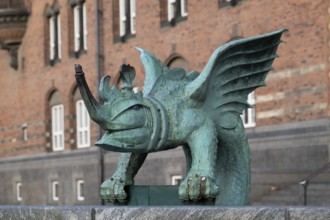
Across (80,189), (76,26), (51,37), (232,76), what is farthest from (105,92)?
(51,37)

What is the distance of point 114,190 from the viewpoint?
7.53m

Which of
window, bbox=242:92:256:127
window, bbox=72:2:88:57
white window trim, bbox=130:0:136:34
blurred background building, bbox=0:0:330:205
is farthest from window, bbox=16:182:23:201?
window, bbox=242:92:256:127

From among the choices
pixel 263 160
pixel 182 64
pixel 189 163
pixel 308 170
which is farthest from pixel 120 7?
pixel 189 163

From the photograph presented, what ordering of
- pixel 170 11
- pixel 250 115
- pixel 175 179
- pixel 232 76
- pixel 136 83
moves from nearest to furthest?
pixel 232 76 < pixel 250 115 < pixel 175 179 < pixel 170 11 < pixel 136 83

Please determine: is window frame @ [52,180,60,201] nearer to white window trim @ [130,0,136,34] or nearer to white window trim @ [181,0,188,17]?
white window trim @ [130,0,136,34]

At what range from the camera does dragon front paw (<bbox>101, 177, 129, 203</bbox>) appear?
750 cm

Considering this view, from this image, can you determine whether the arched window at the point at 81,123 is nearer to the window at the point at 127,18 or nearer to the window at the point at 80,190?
the window at the point at 80,190

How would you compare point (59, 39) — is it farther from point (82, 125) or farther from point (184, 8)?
point (184, 8)

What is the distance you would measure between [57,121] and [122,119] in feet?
97.9

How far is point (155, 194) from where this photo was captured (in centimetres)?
748

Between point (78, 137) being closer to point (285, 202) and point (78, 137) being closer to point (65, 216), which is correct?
point (285, 202)

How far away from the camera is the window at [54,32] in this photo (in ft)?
120

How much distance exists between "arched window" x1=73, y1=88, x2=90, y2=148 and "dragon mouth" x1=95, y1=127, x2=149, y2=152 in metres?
27.2

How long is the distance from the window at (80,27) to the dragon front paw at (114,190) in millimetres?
26713
